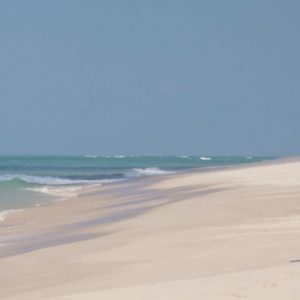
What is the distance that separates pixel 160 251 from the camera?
13.1 meters

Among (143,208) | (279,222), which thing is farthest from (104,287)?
(143,208)

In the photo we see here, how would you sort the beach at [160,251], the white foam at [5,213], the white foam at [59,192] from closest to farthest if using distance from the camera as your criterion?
the beach at [160,251] < the white foam at [5,213] < the white foam at [59,192]

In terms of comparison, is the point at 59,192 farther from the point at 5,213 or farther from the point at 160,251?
the point at 160,251

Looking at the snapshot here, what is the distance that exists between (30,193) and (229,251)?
24.8 meters

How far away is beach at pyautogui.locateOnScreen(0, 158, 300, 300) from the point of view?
9.11 m

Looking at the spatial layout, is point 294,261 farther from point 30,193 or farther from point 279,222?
point 30,193

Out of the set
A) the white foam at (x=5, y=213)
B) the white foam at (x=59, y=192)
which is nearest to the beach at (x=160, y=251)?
the white foam at (x=5, y=213)

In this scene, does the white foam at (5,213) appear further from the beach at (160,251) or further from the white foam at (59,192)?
the white foam at (59,192)

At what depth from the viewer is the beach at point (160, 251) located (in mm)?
9109

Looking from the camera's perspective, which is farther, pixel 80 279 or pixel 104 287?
pixel 80 279

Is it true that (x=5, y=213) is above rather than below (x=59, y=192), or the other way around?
above

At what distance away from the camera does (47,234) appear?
18609 mm

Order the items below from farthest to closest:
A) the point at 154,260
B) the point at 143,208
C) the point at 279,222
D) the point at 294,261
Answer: the point at 143,208
the point at 279,222
the point at 154,260
the point at 294,261

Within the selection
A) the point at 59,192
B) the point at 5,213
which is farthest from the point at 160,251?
the point at 59,192
